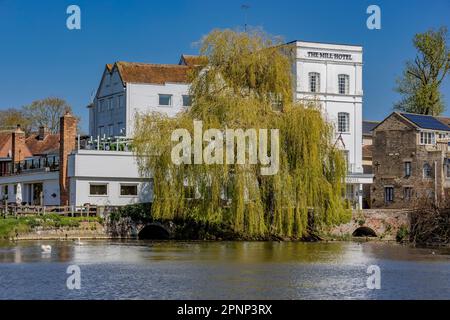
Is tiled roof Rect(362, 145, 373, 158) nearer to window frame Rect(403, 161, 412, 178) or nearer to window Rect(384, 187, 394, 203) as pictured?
window Rect(384, 187, 394, 203)

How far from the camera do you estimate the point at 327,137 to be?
2051 inches

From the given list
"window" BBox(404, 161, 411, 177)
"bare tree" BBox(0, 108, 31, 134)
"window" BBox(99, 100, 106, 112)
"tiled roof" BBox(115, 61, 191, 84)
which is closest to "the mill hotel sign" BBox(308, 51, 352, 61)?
"window" BBox(404, 161, 411, 177)

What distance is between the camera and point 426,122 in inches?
2965

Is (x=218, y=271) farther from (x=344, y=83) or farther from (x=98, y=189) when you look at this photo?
(x=344, y=83)

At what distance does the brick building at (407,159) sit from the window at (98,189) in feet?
81.6

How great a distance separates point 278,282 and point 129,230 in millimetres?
25163

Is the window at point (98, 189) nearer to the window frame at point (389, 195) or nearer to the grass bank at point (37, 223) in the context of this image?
the grass bank at point (37, 223)

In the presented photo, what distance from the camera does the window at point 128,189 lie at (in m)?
59.8

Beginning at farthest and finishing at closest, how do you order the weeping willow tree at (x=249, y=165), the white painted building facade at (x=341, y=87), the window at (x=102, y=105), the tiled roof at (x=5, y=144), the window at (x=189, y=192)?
the tiled roof at (x=5, y=144)
the window at (x=102, y=105)
the white painted building facade at (x=341, y=87)
the window at (x=189, y=192)
the weeping willow tree at (x=249, y=165)

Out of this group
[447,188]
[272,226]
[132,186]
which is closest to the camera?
[272,226]

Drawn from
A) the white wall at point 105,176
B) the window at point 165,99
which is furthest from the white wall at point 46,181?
the window at point 165,99

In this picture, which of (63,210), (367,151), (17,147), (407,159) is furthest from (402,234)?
(17,147)
